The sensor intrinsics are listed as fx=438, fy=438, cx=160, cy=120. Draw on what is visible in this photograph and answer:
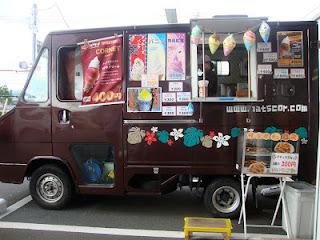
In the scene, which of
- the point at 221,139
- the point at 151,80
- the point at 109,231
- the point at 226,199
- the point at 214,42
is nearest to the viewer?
the point at 214,42

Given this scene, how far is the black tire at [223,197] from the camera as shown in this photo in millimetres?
6094

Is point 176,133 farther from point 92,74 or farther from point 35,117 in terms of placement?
point 35,117

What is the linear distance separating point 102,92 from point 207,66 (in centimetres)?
154

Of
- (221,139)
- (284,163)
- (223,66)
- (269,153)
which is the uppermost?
(223,66)

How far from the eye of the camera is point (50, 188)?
6617 millimetres

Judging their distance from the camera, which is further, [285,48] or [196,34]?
[285,48]

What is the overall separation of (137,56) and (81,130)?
1.34 m

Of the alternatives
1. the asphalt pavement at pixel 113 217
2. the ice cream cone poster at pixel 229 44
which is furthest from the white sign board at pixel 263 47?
the asphalt pavement at pixel 113 217

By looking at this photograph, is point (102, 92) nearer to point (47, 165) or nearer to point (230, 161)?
point (47, 165)

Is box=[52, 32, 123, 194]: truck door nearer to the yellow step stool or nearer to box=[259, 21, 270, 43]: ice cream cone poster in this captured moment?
the yellow step stool

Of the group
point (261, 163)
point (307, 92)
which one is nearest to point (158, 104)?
point (261, 163)

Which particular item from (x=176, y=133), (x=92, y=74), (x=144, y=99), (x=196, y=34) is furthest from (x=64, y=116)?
(x=196, y=34)

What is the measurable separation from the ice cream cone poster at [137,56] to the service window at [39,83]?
1.32 m

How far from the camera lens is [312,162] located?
586 cm
